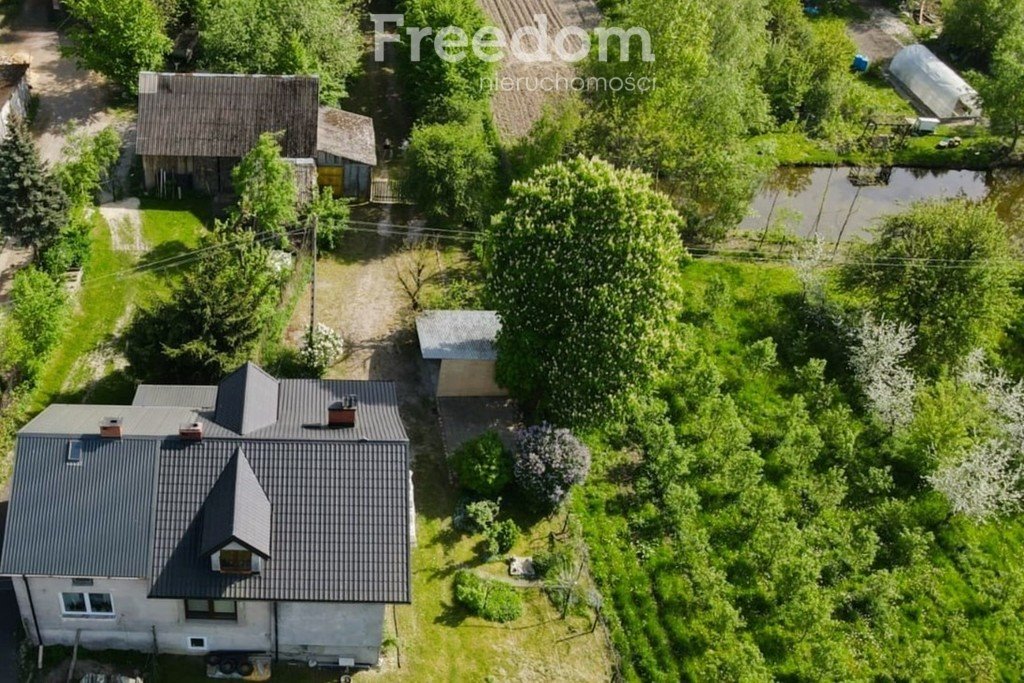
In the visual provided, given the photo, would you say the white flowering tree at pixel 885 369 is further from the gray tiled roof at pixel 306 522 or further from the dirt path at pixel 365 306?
the gray tiled roof at pixel 306 522

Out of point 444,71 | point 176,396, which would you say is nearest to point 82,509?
point 176,396

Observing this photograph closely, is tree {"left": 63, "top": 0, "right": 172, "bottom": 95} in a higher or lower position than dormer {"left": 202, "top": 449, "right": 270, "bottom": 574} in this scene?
higher

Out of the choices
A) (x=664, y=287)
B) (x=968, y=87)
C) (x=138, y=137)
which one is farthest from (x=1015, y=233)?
(x=138, y=137)

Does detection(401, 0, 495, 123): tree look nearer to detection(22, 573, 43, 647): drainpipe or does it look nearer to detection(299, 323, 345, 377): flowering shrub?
detection(299, 323, 345, 377): flowering shrub

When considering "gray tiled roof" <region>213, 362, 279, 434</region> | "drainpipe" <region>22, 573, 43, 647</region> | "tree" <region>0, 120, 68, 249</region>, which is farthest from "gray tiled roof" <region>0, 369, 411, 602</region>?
"tree" <region>0, 120, 68, 249</region>

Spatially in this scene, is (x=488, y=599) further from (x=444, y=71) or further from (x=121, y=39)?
(x=121, y=39)

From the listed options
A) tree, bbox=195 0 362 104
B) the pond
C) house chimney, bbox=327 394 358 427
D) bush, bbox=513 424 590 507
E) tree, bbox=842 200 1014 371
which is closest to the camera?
house chimney, bbox=327 394 358 427
